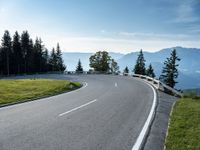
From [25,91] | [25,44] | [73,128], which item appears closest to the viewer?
[73,128]

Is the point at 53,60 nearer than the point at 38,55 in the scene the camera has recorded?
No

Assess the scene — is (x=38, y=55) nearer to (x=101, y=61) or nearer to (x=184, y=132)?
(x=101, y=61)

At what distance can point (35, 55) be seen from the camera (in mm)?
80375

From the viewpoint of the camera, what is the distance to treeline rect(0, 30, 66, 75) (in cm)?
7162

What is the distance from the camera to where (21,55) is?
75.4m

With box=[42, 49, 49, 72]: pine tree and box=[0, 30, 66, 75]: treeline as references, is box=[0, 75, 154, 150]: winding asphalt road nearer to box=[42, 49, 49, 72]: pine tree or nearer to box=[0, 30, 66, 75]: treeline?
box=[0, 30, 66, 75]: treeline

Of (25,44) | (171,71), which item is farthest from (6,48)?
(171,71)

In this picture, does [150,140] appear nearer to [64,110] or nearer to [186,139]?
[186,139]

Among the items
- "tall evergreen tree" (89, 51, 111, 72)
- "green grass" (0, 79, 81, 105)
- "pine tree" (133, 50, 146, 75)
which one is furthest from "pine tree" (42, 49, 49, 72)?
"green grass" (0, 79, 81, 105)

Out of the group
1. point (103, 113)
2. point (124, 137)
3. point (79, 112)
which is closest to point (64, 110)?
point (79, 112)

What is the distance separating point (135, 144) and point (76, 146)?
169cm

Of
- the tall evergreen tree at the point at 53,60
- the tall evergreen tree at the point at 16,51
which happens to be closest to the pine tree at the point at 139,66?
the tall evergreen tree at the point at 53,60

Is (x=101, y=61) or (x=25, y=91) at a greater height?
(x=101, y=61)

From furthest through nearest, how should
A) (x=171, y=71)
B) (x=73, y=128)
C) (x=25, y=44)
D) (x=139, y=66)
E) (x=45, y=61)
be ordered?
(x=45, y=61) < (x=139, y=66) < (x=25, y=44) < (x=171, y=71) < (x=73, y=128)
